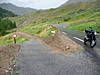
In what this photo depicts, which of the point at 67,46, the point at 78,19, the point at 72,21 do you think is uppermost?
the point at 78,19

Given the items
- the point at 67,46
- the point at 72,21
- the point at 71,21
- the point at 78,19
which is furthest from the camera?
the point at 71,21

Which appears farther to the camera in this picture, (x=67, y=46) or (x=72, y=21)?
(x=72, y=21)

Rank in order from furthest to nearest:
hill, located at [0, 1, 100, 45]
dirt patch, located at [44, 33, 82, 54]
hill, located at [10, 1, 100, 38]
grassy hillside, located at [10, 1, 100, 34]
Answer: grassy hillside, located at [10, 1, 100, 34], hill, located at [10, 1, 100, 38], hill, located at [0, 1, 100, 45], dirt patch, located at [44, 33, 82, 54]

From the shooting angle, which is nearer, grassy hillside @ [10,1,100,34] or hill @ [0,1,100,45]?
hill @ [0,1,100,45]

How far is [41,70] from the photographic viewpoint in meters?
4.96

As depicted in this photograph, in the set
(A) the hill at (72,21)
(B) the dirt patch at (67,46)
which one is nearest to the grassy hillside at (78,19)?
(A) the hill at (72,21)

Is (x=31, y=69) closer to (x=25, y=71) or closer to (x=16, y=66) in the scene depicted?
(x=25, y=71)

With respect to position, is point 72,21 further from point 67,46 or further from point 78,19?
point 67,46

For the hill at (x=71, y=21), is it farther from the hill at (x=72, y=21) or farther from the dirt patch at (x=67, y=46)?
the dirt patch at (x=67, y=46)

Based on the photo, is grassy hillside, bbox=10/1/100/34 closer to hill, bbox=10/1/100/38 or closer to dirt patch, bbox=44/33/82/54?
hill, bbox=10/1/100/38

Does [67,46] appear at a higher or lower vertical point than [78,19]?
lower

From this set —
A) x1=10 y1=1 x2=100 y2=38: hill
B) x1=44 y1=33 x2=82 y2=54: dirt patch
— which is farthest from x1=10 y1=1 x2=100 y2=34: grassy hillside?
x1=44 y1=33 x2=82 y2=54: dirt patch

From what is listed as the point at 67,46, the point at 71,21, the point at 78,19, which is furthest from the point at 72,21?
the point at 67,46

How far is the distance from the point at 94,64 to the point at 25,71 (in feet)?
13.2
